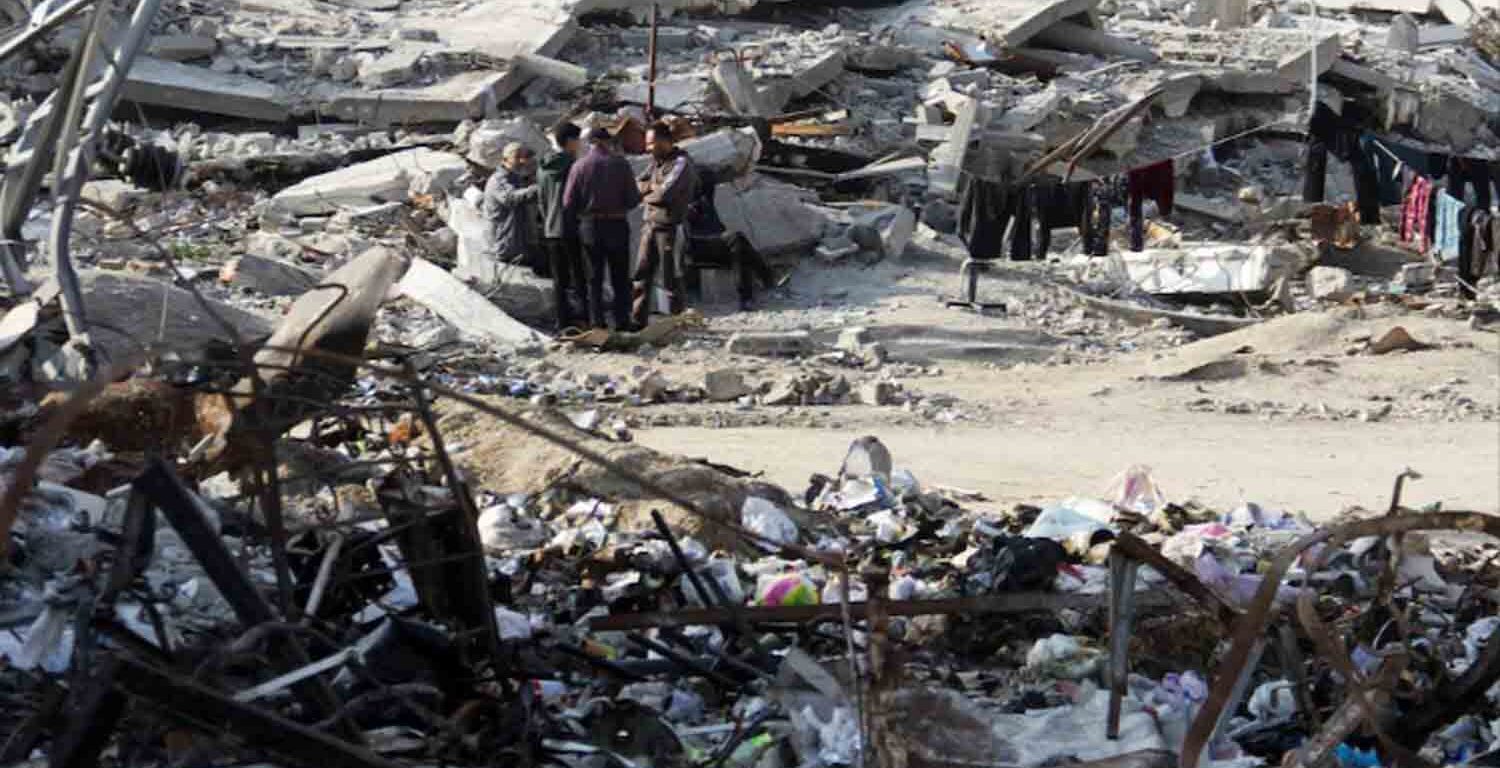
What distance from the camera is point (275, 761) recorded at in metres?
3.75

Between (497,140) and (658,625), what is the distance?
12.1 m

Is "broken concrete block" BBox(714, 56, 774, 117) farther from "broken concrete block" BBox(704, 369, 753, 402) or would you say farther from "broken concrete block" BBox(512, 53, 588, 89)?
"broken concrete block" BBox(704, 369, 753, 402)

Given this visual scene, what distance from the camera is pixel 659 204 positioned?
13.8 meters

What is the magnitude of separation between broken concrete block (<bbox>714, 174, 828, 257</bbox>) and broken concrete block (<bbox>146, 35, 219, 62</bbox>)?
5.82 metres

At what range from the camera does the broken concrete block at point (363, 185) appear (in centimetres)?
1645

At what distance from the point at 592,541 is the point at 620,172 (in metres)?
6.18

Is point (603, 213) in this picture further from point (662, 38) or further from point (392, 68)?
point (662, 38)

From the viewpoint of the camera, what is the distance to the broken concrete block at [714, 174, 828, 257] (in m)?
16.0

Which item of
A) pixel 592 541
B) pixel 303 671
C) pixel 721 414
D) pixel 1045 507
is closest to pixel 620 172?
pixel 721 414

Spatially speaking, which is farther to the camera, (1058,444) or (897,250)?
(897,250)

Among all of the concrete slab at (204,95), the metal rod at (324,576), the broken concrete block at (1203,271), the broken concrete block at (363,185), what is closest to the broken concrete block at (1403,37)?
the broken concrete block at (1203,271)

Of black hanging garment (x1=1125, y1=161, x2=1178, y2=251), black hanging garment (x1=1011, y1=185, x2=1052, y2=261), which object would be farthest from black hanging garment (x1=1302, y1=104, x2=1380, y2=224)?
black hanging garment (x1=1011, y1=185, x2=1052, y2=261)

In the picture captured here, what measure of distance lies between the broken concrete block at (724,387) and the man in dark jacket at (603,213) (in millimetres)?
1391

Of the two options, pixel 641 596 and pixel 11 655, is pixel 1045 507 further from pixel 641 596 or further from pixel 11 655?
pixel 11 655
